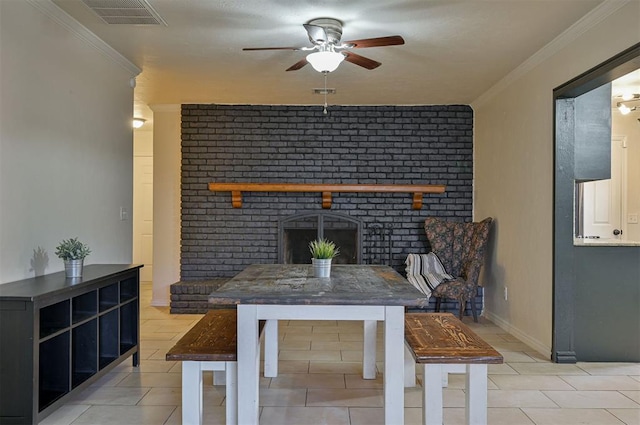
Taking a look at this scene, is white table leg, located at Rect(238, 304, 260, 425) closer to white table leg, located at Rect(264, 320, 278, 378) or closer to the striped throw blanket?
white table leg, located at Rect(264, 320, 278, 378)

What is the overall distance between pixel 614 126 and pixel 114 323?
19.3 feet

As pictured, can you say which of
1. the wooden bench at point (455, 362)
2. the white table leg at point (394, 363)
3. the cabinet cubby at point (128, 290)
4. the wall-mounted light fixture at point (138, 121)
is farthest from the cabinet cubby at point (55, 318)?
the wall-mounted light fixture at point (138, 121)

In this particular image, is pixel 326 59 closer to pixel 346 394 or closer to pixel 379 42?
pixel 379 42

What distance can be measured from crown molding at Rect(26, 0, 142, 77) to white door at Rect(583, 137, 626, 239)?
5.22 m

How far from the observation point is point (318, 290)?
2.29m

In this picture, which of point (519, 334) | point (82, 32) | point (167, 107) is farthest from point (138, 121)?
point (519, 334)

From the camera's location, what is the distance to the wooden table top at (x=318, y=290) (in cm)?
215

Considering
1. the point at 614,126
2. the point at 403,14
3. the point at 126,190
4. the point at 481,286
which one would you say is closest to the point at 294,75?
→ the point at 403,14

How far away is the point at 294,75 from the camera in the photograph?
13.8 feet

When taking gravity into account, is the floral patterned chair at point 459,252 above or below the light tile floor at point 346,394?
above

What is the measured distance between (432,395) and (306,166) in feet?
11.7

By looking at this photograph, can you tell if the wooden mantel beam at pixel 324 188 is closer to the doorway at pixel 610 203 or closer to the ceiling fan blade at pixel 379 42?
the doorway at pixel 610 203

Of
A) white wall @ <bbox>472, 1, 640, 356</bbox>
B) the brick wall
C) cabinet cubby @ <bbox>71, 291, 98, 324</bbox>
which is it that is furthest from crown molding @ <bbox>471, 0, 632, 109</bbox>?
cabinet cubby @ <bbox>71, 291, 98, 324</bbox>

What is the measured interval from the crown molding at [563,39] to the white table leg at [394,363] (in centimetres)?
224
